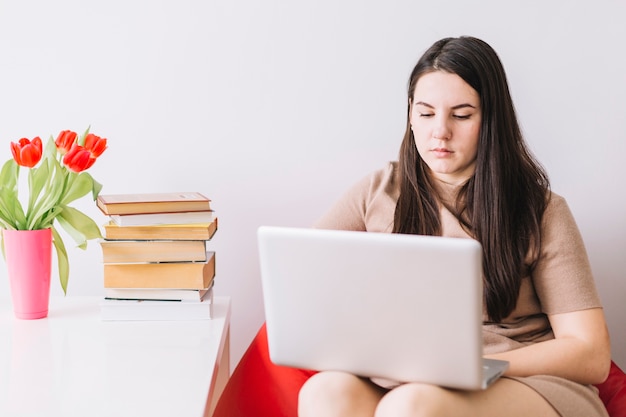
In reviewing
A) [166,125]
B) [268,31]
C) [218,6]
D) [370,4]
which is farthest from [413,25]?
[166,125]

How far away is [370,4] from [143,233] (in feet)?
2.73

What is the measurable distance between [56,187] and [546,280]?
1.09 m

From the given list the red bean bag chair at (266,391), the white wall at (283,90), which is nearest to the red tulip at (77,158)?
the white wall at (283,90)

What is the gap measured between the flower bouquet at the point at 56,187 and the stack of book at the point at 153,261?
79mm

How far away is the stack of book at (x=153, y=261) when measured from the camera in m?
1.85

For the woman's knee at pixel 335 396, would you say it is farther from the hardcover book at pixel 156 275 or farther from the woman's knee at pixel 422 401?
the hardcover book at pixel 156 275

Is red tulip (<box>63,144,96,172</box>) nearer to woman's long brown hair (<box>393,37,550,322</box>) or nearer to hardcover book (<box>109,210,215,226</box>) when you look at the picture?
hardcover book (<box>109,210,215,226</box>)

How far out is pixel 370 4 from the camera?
6.97 feet

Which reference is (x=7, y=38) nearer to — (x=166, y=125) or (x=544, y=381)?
(x=166, y=125)

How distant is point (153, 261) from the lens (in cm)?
186

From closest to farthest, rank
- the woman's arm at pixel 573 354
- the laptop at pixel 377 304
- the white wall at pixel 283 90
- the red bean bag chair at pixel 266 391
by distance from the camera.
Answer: the laptop at pixel 377 304, the woman's arm at pixel 573 354, the red bean bag chair at pixel 266 391, the white wall at pixel 283 90

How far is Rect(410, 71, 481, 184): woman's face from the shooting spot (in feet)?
5.64

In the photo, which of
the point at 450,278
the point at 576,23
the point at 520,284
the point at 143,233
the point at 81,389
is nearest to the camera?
the point at 450,278

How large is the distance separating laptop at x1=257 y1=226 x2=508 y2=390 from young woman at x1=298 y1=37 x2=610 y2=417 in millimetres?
265
